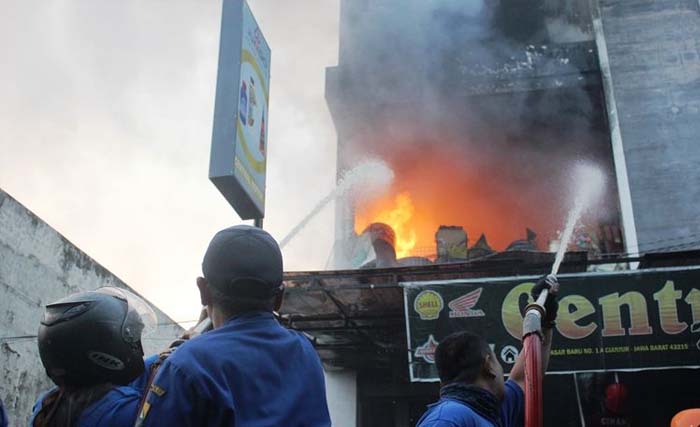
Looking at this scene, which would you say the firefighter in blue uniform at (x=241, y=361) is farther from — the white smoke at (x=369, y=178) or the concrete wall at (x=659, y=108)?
the white smoke at (x=369, y=178)

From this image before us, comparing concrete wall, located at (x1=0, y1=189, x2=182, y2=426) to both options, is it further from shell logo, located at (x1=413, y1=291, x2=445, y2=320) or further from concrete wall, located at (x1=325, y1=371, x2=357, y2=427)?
shell logo, located at (x1=413, y1=291, x2=445, y2=320)

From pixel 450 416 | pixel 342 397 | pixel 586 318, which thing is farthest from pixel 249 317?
pixel 342 397

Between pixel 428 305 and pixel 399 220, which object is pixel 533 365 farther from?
pixel 399 220

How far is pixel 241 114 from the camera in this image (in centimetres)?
792

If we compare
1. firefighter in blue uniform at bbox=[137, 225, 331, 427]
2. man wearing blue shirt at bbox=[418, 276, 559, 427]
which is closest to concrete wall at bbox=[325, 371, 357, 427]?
man wearing blue shirt at bbox=[418, 276, 559, 427]

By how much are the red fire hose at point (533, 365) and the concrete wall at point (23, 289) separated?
9.39m

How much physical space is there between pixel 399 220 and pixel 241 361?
16215 mm

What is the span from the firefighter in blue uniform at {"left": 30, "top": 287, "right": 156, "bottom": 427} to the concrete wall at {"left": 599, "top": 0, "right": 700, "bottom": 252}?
473 inches

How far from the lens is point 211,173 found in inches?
289

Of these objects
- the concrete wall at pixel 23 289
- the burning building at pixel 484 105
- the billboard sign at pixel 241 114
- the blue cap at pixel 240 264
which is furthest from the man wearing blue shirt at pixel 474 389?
the burning building at pixel 484 105

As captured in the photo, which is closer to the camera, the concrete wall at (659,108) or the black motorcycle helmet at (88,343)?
the black motorcycle helmet at (88,343)

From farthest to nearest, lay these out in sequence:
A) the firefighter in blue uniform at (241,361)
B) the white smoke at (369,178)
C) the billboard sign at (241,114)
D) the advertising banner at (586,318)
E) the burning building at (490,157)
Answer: the white smoke at (369,178), the burning building at (490,157), the advertising banner at (586,318), the billboard sign at (241,114), the firefighter in blue uniform at (241,361)

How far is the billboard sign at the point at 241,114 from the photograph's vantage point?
7.45m

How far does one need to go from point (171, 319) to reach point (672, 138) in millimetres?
12082
